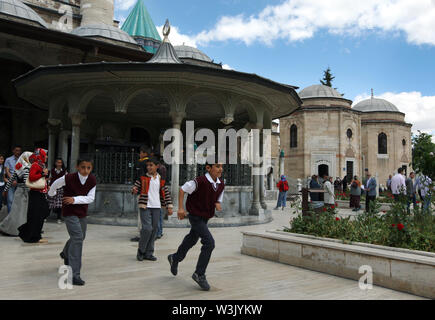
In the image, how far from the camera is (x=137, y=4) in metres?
37.8

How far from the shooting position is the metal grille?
402 inches

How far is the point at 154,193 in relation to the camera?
235 inches

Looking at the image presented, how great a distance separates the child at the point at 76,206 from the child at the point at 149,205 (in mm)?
1317

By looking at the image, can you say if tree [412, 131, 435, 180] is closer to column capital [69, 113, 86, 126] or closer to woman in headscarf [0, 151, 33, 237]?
woman in headscarf [0, 151, 33, 237]

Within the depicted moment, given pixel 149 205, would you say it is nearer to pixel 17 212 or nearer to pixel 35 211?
pixel 35 211

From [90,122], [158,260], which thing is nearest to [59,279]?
[158,260]

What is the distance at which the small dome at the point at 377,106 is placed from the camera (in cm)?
4488

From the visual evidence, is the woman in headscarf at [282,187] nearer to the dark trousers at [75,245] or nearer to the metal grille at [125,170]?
the metal grille at [125,170]

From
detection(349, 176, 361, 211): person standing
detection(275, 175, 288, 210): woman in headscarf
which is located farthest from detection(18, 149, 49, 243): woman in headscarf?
detection(349, 176, 361, 211): person standing

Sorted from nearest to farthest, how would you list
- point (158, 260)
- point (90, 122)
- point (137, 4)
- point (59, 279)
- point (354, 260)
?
point (59, 279) < point (354, 260) < point (158, 260) < point (90, 122) < point (137, 4)

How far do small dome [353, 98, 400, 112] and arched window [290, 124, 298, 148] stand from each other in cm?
1151

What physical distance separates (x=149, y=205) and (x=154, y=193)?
0.70 ft

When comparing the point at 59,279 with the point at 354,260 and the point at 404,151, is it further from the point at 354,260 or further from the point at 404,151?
the point at 404,151
